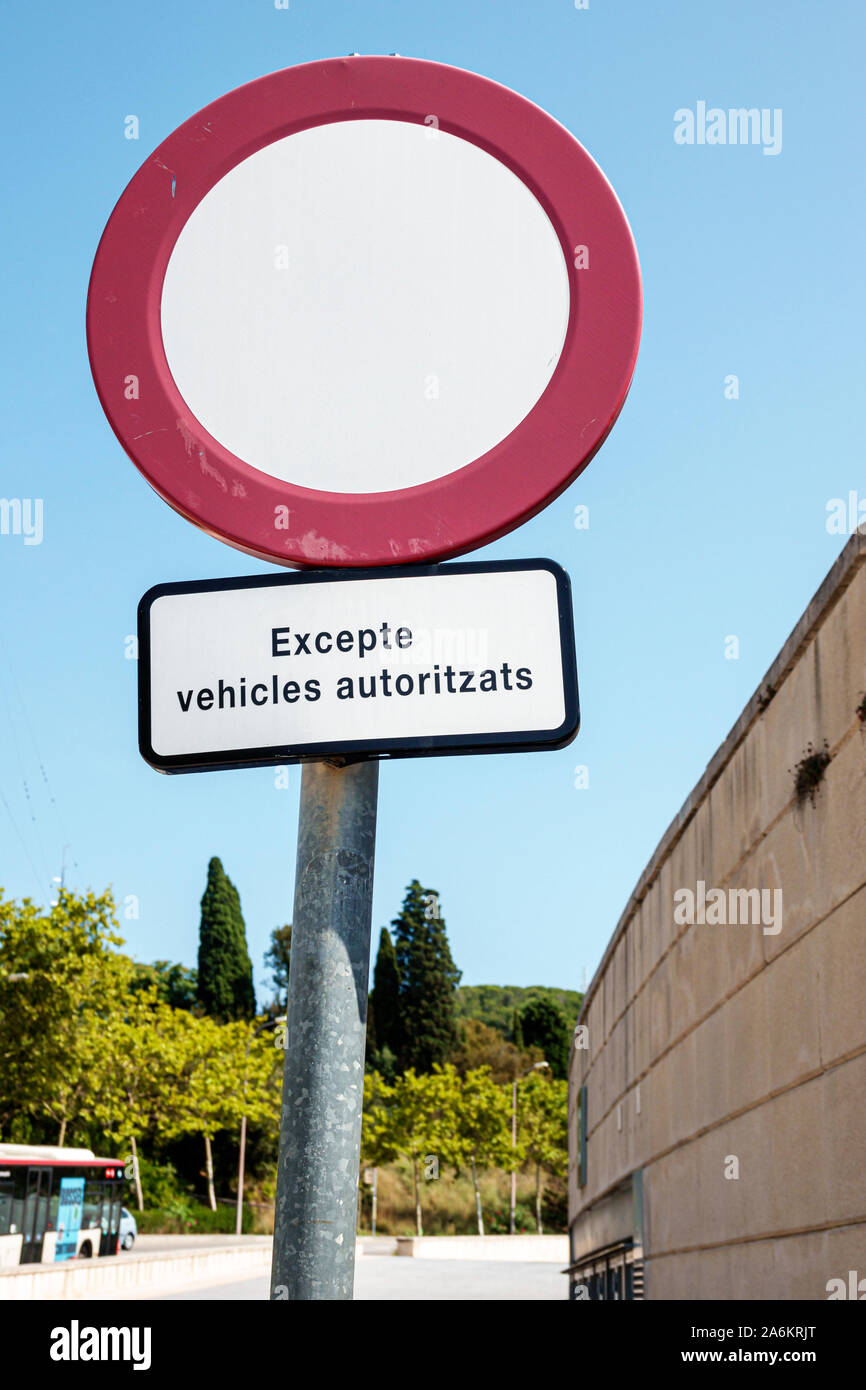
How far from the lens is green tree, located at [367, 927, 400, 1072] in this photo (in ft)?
195

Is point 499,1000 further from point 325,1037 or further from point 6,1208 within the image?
point 325,1037

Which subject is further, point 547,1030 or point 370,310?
point 547,1030

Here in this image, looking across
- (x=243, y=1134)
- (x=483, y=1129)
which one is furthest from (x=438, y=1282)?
(x=483, y=1129)

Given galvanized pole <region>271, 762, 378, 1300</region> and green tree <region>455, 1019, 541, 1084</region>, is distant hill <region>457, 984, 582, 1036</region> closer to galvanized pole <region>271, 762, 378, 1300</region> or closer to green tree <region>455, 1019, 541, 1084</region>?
green tree <region>455, 1019, 541, 1084</region>

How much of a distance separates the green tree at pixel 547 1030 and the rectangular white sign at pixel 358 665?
6409cm

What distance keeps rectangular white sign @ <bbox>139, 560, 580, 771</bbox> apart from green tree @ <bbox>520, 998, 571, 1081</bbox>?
64088mm

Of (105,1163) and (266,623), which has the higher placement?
(266,623)

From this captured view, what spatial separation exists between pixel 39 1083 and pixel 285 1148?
88.8 feet

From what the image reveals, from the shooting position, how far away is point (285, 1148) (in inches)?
67.6

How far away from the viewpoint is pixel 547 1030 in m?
65.3

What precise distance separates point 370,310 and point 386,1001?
201ft

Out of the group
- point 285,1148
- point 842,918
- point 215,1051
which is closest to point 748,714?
point 842,918

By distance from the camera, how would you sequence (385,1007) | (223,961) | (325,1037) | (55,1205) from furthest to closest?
(385,1007), (223,961), (55,1205), (325,1037)
